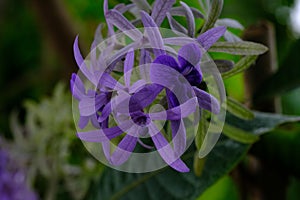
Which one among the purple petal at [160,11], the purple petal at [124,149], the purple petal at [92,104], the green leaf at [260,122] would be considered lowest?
the green leaf at [260,122]

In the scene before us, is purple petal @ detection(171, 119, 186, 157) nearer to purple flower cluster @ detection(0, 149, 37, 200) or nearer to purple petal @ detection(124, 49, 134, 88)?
purple petal @ detection(124, 49, 134, 88)

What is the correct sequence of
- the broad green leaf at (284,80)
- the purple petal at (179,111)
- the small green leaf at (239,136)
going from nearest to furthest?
the purple petal at (179,111), the small green leaf at (239,136), the broad green leaf at (284,80)

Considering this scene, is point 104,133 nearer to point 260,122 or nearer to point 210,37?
point 210,37

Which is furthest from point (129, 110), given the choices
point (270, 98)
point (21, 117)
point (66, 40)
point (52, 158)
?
point (21, 117)

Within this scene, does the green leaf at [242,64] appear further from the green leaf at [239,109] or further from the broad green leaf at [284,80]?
the broad green leaf at [284,80]

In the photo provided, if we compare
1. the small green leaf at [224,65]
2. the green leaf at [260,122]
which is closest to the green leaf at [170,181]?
the green leaf at [260,122]

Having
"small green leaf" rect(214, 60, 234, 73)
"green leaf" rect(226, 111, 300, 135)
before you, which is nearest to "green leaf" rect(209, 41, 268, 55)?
"small green leaf" rect(214, 60, 234, 73)

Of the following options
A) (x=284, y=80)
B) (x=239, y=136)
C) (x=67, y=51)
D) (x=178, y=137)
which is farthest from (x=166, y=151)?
(x=67, y=51)

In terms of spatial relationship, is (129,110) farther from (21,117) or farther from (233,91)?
(21,117)
